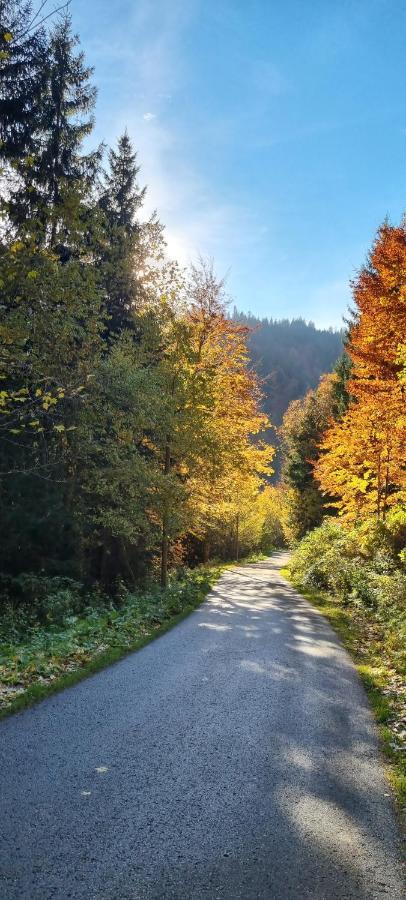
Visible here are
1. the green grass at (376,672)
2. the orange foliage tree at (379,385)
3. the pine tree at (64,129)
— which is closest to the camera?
the green grass at (376,672)

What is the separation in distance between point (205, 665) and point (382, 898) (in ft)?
18.2

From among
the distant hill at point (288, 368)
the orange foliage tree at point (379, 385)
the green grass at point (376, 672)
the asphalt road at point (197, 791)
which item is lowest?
the green grass at point (376, 672)

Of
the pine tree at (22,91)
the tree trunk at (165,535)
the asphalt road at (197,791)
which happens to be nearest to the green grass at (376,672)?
the asphalt road at (197,791)

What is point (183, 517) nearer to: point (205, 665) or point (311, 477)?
point (205, 665)

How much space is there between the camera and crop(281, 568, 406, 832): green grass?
5.32 meters

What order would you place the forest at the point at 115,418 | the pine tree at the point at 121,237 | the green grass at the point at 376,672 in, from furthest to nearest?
the pine tree at the point at 121,237
the forest at the point at 115,418
the green grass at the point at 376,672

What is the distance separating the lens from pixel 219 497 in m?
22.6

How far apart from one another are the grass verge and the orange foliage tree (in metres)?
7.64

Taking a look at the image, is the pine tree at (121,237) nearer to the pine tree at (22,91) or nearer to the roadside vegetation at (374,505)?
the pine tree at (22,91)

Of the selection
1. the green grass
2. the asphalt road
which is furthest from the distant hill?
the asphalt road

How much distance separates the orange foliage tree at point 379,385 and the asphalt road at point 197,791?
26.4 ft

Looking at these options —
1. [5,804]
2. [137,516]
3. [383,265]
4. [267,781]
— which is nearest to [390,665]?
[267,781]

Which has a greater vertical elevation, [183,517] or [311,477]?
[311,477]

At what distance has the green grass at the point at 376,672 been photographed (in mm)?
5320
